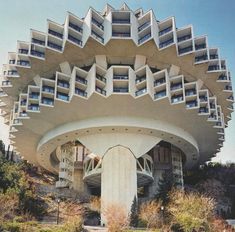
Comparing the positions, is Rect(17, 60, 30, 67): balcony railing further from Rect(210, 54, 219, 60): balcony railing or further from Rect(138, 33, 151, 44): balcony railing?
Rect(210, 54, 219, 60): balcony railing

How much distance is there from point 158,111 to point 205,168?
2744 cm

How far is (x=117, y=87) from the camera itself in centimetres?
4041

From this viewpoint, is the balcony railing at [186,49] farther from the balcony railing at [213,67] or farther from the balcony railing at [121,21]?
the balcony railing at [121,21]

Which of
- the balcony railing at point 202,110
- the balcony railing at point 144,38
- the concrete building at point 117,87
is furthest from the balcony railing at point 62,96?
the balcony railing at point 202,110

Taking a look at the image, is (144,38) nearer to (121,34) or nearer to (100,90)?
(121,34)

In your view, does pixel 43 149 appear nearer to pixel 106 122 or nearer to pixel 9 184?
pixel 9 184

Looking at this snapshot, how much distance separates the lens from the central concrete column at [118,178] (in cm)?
4072

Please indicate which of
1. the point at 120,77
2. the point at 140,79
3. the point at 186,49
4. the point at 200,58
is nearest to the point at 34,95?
the point at 120,77

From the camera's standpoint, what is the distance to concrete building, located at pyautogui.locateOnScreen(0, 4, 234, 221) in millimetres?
39844

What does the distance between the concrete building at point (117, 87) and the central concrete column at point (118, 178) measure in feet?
0.41

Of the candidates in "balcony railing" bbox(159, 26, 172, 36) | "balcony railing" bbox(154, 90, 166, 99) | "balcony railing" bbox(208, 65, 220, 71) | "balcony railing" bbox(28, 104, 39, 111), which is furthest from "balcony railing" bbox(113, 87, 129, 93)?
"balcony railing" bbox(208, 65, 220, 71)

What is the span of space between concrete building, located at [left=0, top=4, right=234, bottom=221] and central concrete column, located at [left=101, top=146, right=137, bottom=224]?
13 cm

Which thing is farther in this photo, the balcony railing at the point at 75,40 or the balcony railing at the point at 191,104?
the balcony railing at the point at 191,104

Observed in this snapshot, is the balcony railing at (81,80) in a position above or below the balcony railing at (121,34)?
below
